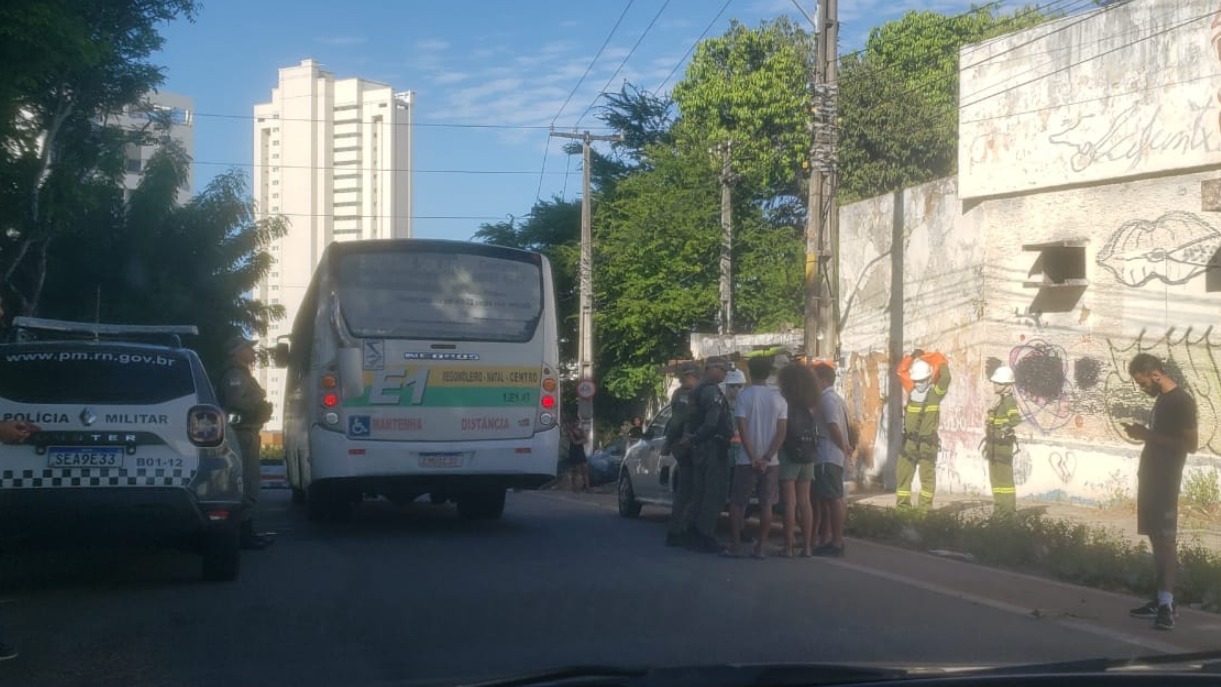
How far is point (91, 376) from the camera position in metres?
8.62

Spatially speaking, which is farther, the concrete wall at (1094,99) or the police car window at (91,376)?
the concrete wall at (1094,99)

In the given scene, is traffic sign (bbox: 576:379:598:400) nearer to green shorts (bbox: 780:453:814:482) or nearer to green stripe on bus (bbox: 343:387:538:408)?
green stripe on bus (bbox: 343:387:538:408)

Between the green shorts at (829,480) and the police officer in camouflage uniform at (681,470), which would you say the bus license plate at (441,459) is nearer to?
the police officer in camouflage uniform at (681,470)

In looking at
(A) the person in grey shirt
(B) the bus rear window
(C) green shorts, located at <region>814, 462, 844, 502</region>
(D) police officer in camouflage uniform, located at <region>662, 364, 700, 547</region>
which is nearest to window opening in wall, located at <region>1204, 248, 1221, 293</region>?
(A) the person in grey shirt

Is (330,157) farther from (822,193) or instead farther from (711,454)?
(711,454)

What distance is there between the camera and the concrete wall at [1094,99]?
15.9 m

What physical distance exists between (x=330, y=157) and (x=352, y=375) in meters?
105

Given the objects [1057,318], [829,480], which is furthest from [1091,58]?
[829,480]

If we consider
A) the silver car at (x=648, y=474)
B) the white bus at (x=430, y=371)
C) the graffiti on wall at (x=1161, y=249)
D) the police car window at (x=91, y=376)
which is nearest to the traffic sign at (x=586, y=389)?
the silver car at (x=648, y=474)

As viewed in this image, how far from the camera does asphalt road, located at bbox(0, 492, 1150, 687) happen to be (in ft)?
22.1

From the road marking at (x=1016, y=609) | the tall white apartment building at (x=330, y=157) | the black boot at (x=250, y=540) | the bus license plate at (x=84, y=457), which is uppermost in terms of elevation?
the tall white apartment building at (x=330, y=157)

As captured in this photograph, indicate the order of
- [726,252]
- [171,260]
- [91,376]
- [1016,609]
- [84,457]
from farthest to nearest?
[726,252]
[171,260]
[91,376]
[1016,609]
[84,457]

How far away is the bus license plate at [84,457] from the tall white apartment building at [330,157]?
95.1m

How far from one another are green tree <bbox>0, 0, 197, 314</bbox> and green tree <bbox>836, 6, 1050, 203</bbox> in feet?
72.9
